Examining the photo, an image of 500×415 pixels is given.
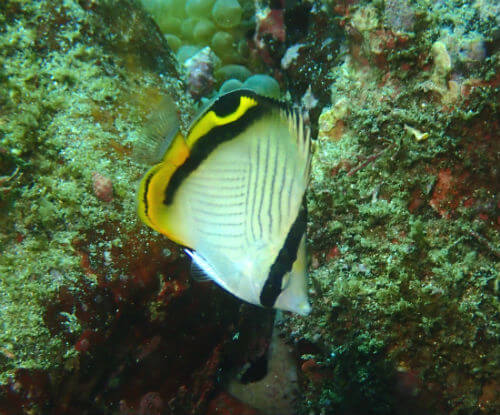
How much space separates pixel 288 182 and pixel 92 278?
1463 millimetres

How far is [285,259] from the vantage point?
145 centimetres

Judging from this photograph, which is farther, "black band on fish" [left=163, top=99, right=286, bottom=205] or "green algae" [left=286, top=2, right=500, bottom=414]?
"green algae" [left=286, top=2, right=500, bottom=414]

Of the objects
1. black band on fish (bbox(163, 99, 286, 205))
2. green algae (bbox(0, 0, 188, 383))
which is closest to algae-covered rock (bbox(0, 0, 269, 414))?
green algae (bbox(0, 0, 188, 383))

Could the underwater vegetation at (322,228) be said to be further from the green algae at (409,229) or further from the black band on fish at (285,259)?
the black band on fish at (285,259)

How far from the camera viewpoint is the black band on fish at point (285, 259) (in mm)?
1432

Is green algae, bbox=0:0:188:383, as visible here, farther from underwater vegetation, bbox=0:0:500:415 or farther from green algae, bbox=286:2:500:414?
green algae, bbox=286:2:500:414

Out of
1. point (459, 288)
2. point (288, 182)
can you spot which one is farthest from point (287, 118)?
point (459, 288)

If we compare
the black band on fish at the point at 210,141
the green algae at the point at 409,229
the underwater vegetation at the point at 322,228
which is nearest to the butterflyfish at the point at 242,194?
the black band on fish at the point at 210,141

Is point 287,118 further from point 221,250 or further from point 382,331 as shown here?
point 382,331

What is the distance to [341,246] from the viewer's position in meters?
2.20

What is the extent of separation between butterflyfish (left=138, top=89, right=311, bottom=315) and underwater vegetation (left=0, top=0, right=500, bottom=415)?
1.69 ft

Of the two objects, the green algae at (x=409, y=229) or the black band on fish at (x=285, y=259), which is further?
the green algae at (x=409, y=229)

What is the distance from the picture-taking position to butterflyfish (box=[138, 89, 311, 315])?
1412 millimetres

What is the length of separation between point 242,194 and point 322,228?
97cm
